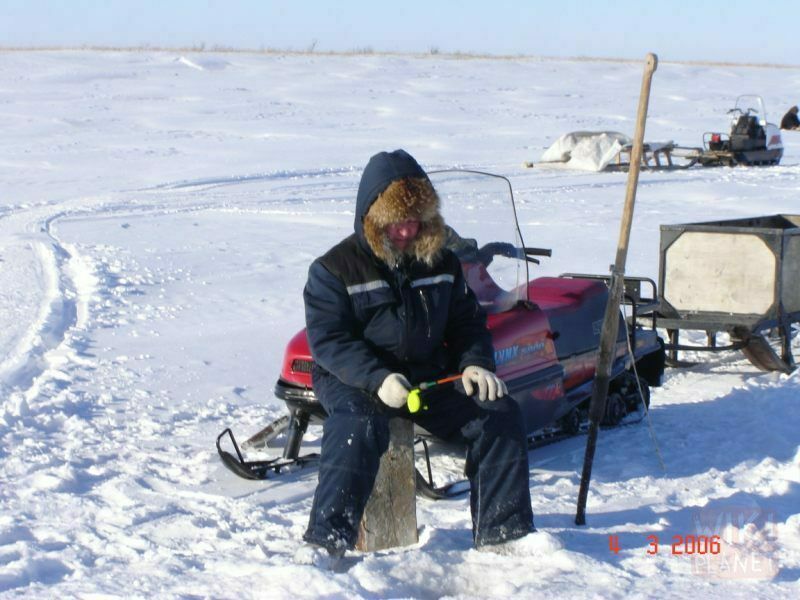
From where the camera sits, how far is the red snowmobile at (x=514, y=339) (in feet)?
15.9

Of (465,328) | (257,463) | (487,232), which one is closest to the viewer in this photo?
(465,328)

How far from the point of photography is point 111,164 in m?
18.8

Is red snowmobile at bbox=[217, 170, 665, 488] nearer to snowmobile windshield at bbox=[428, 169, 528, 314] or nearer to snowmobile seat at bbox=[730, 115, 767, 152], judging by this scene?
snowmobile windshield at bbox=[428, 169, 528, 314]

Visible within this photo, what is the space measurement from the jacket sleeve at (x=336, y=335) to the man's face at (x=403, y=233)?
0.25 metres

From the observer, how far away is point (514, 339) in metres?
4.99

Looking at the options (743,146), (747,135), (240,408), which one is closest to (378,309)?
(240,408)

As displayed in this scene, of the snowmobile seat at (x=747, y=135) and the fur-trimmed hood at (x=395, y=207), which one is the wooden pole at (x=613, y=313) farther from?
the snowmobile seat at (x=747, y=135)

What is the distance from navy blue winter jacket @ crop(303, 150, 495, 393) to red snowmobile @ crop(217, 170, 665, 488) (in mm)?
734

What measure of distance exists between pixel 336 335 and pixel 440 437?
546 mm

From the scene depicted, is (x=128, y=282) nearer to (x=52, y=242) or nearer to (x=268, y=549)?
(x=52, y=242)

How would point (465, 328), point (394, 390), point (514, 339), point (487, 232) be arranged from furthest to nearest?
point (487, 232)
point (514, 339)
point (465, 328)
point (394, 390)

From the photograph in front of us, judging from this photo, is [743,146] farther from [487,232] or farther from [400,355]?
[400,355]

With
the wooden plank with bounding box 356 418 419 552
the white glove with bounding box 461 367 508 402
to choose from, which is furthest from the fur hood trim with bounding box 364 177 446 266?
the wooden plank with bounding box 356 418 419 552
